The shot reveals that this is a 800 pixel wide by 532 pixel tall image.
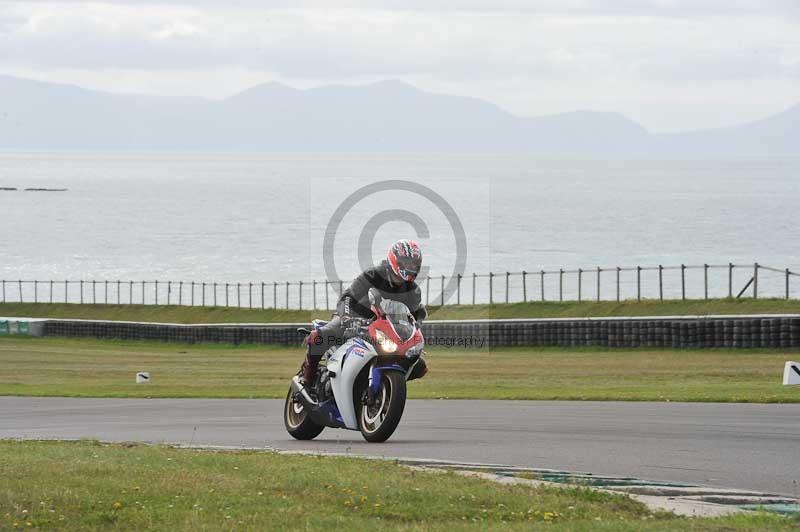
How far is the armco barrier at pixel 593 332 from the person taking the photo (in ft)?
119

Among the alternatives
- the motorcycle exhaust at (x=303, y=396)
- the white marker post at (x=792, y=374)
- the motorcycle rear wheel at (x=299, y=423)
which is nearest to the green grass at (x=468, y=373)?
the white marker post at (x=792, y=374)

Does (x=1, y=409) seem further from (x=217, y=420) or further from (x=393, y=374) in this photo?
(x=393, y=374)

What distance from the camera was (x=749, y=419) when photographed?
55.0ft

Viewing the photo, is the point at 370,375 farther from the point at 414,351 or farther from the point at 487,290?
the point at 487,290

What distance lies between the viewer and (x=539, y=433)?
15781mm

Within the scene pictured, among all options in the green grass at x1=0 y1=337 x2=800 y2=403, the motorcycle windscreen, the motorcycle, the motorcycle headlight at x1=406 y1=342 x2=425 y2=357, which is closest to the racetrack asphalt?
the motorcycle

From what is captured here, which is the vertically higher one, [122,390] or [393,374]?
[393,374]

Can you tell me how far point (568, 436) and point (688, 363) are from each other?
62.4 ft

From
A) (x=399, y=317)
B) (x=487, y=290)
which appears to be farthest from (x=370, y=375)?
(x=487, y=290)

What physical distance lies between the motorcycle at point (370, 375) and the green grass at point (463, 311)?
2926 cm

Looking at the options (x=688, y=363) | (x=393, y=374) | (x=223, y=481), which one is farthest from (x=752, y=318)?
(x=223, y=481)

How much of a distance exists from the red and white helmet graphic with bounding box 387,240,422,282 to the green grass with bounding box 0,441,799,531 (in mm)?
2489

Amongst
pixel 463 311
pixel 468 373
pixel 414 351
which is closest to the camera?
pixel 414 351

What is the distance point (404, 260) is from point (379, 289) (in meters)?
0.52
